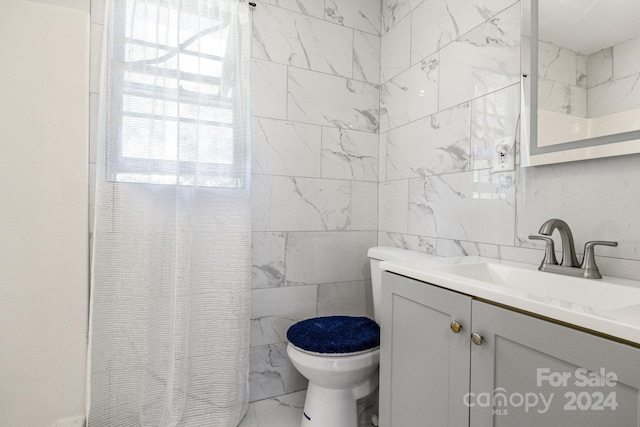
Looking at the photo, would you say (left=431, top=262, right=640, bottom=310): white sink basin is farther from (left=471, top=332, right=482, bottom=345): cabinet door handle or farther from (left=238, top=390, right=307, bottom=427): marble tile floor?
(left=238, top=390, right=307, bottom=427): marble tile floor

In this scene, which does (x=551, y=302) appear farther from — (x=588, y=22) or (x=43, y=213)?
(x=43, y=213)

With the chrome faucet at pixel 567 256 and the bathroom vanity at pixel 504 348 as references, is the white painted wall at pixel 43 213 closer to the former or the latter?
the bathroom vanity at pixel 504 348

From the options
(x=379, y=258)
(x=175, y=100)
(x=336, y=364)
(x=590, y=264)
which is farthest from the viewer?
(x=379, y=258)

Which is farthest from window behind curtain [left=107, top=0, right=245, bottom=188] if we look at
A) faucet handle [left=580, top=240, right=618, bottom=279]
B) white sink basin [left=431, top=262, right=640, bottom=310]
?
faucet handle [left=580, top=240, right=618, bottom=279]

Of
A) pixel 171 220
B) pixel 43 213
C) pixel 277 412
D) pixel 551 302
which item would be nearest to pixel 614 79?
pixel 551 302

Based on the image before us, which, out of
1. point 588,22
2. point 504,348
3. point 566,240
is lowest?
point 504,348

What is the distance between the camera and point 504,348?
713mm

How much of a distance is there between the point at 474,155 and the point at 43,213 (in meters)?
1.78

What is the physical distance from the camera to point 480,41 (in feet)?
4.28

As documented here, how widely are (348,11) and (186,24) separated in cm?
94

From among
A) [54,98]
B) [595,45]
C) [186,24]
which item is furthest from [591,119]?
[54,98]

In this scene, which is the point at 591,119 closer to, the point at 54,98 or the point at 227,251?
the point at 227,251

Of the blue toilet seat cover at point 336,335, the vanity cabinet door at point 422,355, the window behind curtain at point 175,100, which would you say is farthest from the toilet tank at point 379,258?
the window behind curtain at point 175,100

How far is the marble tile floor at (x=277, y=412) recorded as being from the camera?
151 cm
